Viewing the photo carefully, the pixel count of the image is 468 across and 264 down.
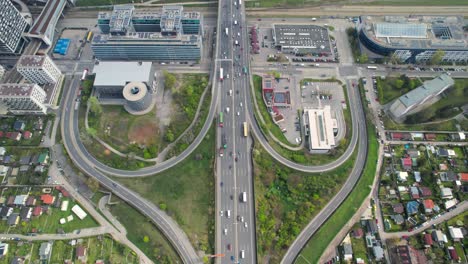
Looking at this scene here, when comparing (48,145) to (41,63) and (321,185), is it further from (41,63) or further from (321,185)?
(321,185)

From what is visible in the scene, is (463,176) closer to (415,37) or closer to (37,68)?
(415,37)

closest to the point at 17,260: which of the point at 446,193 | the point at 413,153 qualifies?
the point at 413,153

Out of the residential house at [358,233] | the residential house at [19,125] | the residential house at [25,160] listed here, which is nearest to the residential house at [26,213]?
the residential house at [25,160]

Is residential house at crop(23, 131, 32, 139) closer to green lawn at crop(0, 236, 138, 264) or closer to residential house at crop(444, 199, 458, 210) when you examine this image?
green lawn at crop(0, 236, 138, 264)

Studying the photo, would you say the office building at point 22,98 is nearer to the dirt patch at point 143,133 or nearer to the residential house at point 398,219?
the dirt patch at point 143,133

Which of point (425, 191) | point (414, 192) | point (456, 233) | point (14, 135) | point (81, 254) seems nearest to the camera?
point (81, 254)

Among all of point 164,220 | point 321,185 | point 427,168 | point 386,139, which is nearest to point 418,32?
point 386,139
